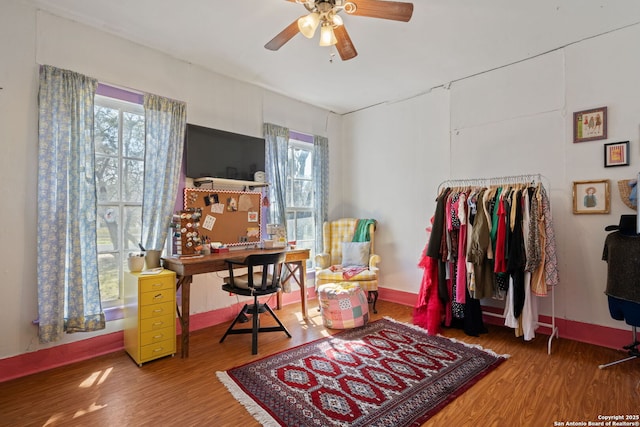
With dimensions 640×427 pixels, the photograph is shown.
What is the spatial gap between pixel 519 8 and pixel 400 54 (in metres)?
1.03

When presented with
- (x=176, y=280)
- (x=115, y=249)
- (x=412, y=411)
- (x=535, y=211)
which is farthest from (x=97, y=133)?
(x=535, y=211)

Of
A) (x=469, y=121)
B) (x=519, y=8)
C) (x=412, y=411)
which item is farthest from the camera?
(x=469, y=121)

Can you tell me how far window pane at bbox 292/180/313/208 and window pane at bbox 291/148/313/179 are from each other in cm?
11

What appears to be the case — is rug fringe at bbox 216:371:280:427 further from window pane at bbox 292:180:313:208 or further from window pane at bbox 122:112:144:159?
window pane at bbox 292:180:313:208

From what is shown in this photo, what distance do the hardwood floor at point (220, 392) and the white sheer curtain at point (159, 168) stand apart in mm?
1106

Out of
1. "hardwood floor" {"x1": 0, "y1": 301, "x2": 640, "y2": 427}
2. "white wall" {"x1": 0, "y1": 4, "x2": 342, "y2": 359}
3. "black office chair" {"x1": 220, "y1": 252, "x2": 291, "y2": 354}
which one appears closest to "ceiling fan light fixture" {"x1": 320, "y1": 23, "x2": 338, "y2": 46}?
"black office chair" {"x1": 220, "y1": 252, "x2": 291, "y2": 354}

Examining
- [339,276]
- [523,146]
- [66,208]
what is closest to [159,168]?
[66,208]

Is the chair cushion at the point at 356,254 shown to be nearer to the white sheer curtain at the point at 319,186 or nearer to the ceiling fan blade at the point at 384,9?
the white sheer curtain at the point at 319,186

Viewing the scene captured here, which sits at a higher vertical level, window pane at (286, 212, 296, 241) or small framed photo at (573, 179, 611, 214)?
small framed photo at (573, 179, 611, 214)

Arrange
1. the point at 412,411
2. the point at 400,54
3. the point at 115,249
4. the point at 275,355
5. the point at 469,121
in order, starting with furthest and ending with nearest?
the point at 469,121
the point at 400,54
the point at 115,249
the point at 275,355
the point at 412,411

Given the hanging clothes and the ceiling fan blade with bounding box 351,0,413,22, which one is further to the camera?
the hanging clothes

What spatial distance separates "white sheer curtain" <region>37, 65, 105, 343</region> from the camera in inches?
94.0

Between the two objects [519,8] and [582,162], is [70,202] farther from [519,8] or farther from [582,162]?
[582,162]

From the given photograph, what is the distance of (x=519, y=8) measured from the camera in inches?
95.1
